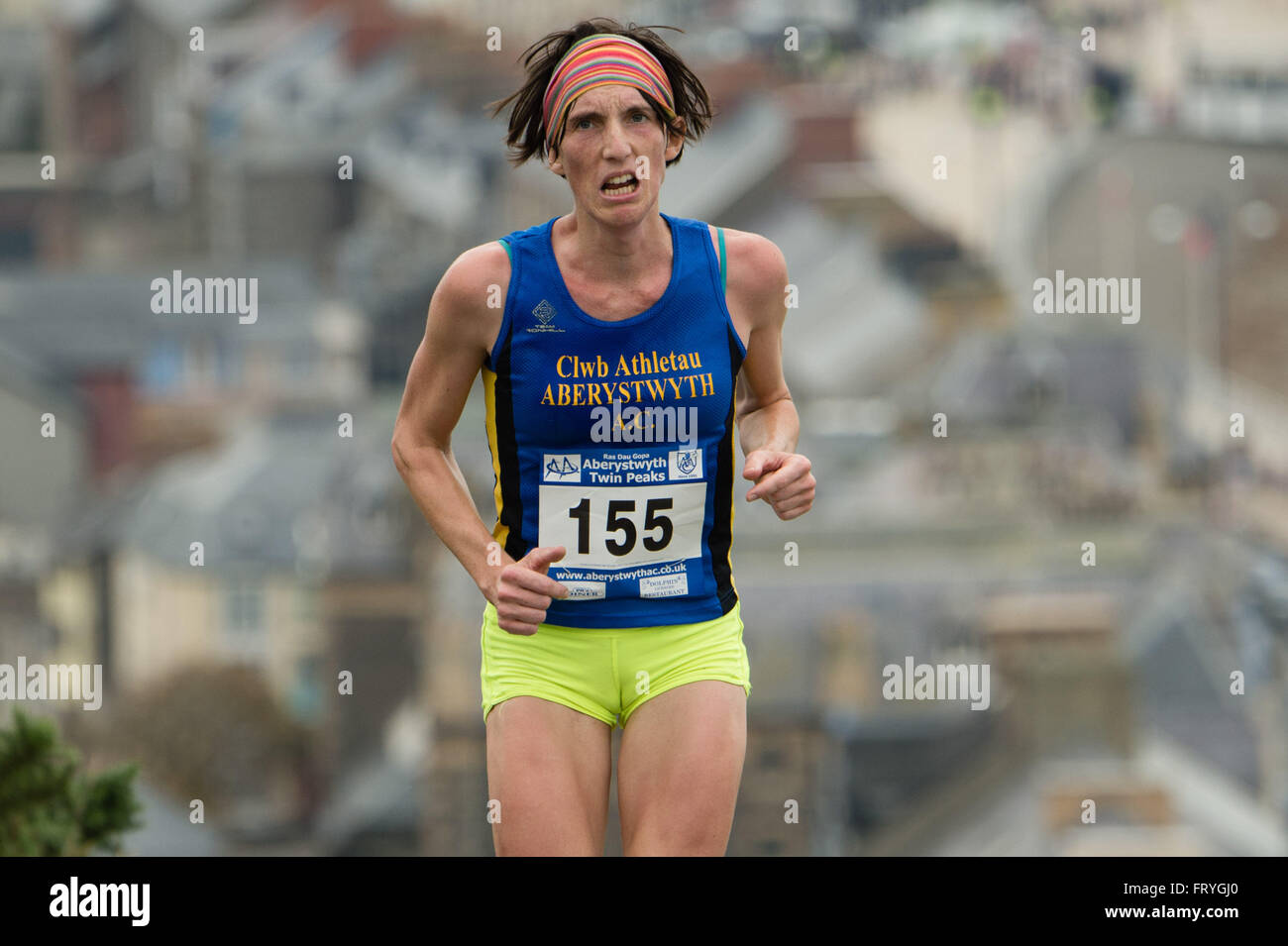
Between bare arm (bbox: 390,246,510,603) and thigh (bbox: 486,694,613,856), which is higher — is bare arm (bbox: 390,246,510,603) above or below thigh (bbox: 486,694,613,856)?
above

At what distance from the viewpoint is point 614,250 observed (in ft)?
16.1

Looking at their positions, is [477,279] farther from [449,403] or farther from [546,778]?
[546,778]

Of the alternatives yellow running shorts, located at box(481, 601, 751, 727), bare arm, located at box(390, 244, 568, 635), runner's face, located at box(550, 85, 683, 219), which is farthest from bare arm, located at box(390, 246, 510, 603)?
runner's face, located at box(550, 85, 683, 219)

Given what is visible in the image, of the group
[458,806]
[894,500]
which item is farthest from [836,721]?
[894,500]

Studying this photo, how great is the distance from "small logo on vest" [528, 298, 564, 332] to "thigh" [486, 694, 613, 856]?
83 centimetres

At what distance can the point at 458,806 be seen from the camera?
70500 millimetres

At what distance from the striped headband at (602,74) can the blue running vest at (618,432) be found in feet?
0.98

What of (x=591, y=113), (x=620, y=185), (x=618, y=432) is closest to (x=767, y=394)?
(x=618, y=432)

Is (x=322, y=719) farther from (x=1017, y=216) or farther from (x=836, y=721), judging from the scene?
(x=1017, y=216)

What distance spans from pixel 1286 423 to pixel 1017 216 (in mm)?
18113

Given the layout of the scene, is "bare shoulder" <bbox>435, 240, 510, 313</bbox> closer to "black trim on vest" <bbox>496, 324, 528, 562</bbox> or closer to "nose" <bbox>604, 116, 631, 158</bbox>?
"black trim on vest" <bbox>496, 324, 528, 562</bbox>

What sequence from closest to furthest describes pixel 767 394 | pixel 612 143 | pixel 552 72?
pixel 612 143, pixel 552 72, pixel 767 394

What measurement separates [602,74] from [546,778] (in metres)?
1.57

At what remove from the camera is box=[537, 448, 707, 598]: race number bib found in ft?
16.1
